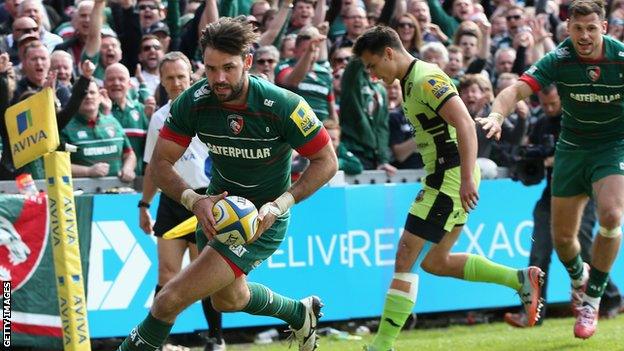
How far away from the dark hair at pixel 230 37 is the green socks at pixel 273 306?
180 centimetres

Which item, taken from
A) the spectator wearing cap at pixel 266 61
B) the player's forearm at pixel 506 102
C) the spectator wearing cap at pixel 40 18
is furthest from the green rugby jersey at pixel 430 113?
the spectator wearing cap at pixel 40 18

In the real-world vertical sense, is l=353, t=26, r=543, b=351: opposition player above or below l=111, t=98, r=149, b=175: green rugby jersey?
→ above

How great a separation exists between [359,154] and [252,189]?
5.54 meters

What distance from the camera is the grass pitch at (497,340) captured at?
10391 mm

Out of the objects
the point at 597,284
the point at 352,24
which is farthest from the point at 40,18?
the point at 597,284

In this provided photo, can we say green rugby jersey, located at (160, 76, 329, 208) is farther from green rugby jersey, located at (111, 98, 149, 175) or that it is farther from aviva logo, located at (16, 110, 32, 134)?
green rugby jersey, located at (111, 98, 149, 175)

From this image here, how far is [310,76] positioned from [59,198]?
17.1 feet

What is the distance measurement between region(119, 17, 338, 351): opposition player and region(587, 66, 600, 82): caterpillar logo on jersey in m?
2.89

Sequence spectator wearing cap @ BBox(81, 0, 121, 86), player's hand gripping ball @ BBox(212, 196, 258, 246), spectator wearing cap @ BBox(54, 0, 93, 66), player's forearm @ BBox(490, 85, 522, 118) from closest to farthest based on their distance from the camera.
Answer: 1. player's hand gripping ball @ BBox(212, 196, 258, 246)
2. player's forearm @ BBox(490, 85, 522, 118)
3. spectator wearing cap @ BBox(81, 0, 121, 86)
4. spectator wearing cap @ BBox(54, 0, 93, 66)

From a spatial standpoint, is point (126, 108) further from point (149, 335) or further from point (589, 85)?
point (149, 335)

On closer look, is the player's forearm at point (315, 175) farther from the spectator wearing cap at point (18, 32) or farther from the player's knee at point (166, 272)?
the spectator wearing cap at point (18, 32)

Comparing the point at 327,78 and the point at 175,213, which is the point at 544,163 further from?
the point at 175,213

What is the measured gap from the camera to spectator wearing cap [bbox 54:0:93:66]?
1390cm

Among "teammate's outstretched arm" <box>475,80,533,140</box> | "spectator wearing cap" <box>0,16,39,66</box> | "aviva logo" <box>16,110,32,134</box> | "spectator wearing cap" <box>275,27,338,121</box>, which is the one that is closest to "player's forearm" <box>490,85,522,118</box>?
"teammate's outstretched arm" <box>475,80,533,140</box>
